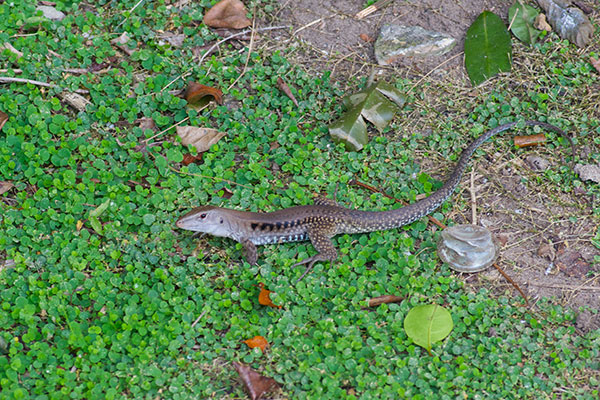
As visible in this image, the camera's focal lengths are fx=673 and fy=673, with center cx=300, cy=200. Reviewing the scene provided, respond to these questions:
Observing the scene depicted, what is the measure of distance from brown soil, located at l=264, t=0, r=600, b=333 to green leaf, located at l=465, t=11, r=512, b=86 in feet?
0.41

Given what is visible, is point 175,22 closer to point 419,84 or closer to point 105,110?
point 105,110

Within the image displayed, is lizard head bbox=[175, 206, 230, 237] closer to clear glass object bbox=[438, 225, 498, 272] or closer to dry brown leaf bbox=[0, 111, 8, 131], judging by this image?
clear glass object bbox=[438, 225, 498, 272]

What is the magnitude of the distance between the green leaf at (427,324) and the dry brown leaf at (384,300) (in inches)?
8.0

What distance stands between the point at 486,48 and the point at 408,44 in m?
0.91

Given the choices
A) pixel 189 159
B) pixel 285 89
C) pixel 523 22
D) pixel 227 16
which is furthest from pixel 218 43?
pixel 523 22

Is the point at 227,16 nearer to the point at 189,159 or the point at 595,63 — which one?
the point at 189,159

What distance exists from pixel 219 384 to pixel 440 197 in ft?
9.20

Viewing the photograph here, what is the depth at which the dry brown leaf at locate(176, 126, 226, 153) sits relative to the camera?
722cm

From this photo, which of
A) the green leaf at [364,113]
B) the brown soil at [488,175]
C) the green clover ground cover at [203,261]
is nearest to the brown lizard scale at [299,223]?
the green clover ground cover at [203,261]

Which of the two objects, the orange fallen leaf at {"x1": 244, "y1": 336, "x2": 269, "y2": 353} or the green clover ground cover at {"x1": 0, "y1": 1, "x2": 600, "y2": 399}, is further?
the orange fallen leaf at {"x1": 244, "y1": 336, "x2": 269, "y2": 353}

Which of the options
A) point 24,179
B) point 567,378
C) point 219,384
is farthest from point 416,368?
point 24,179

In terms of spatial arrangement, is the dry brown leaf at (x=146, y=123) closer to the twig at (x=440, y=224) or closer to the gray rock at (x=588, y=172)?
the twig at (x=440, y=224)

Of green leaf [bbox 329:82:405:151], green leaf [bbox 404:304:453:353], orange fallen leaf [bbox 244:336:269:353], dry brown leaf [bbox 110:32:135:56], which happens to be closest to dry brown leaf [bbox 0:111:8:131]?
dry brown leaf [bbox 110:32:135:56]

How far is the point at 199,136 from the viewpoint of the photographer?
725cm
